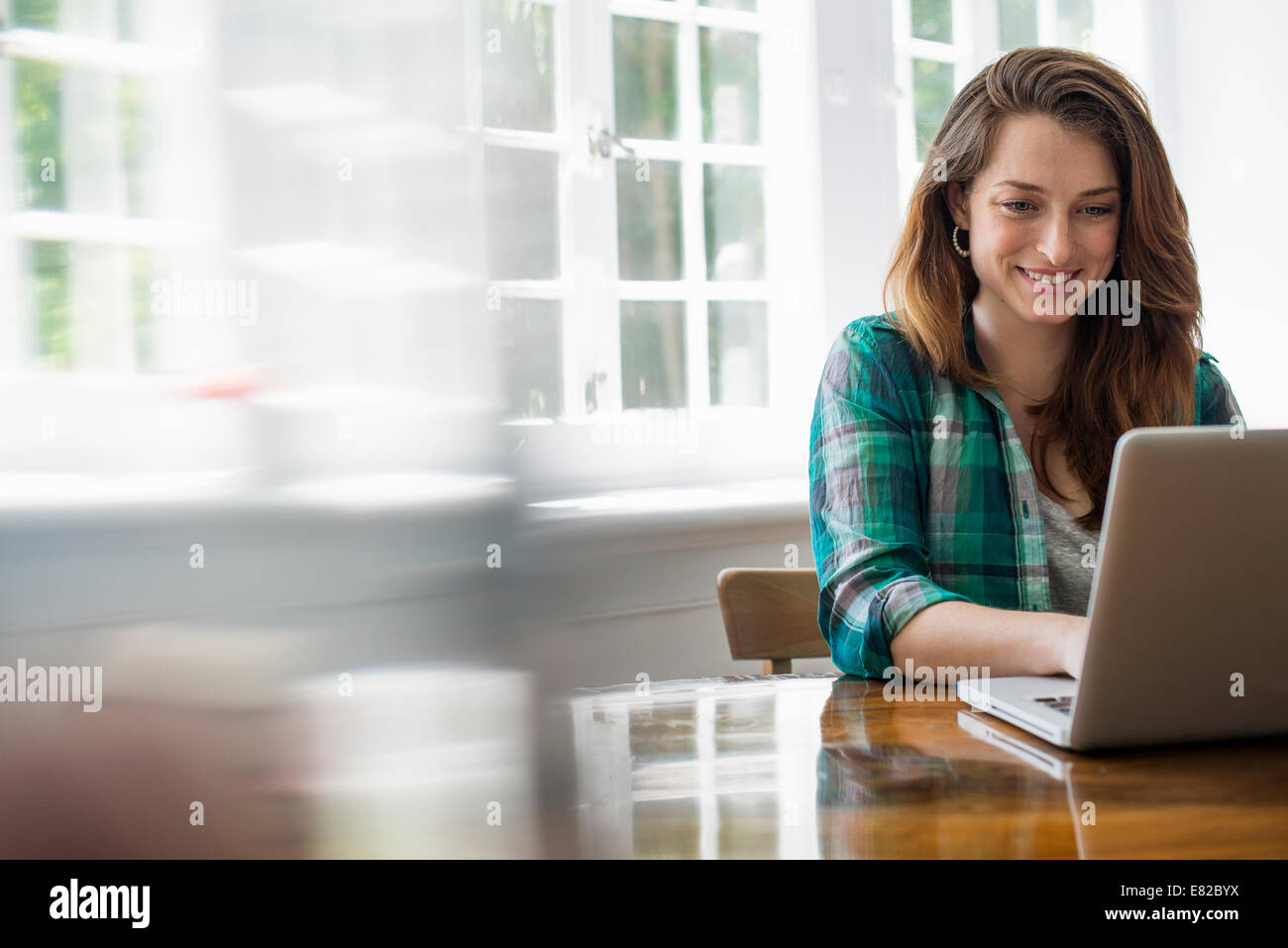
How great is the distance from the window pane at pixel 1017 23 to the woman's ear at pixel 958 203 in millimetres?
1754

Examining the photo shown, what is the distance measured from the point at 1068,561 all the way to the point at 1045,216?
0.44 meters

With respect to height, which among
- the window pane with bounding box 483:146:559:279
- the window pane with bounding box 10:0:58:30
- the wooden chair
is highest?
the window pane with bounding box 10:0:58:30

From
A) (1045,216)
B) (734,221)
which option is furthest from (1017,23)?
(1045,216)

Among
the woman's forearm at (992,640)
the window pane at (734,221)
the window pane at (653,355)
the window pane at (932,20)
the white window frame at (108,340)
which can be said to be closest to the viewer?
the woman's forearm at (992,640)

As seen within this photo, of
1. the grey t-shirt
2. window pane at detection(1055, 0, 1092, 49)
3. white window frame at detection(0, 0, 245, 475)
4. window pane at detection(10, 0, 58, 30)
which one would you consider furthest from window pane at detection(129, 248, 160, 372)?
window pane at detection(1055, 0, 1092, 49)

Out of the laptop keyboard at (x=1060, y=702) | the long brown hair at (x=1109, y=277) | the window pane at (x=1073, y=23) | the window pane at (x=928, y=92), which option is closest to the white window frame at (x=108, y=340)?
the long brown hair at (x=1109, y=277)

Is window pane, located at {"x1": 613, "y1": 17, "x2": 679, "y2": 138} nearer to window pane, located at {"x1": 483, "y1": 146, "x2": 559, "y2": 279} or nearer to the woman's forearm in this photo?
window pane, located at {"x1": 483, "y1": 146, "x2": 559, "y2": 279}

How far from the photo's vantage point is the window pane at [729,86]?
248 centimetres

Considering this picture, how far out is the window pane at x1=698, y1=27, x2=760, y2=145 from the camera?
248 cm

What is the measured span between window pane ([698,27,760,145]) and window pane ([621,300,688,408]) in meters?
0.43

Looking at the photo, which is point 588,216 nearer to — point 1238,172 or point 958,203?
point 958,203

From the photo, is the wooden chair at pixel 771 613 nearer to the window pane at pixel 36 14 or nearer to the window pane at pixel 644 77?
the window pane at pixel 644 77

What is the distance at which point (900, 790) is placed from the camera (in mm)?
726

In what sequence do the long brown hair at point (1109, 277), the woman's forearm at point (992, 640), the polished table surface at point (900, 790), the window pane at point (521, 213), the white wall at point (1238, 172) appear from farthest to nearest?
1. the white wall at point (1238, 172)
2. the window pane at point (521, 213)
3. the long brown hair at point (1109, 277)
4. the woman's forearm at point (992, 640)
5. the polished table surface at point (900, 790)
